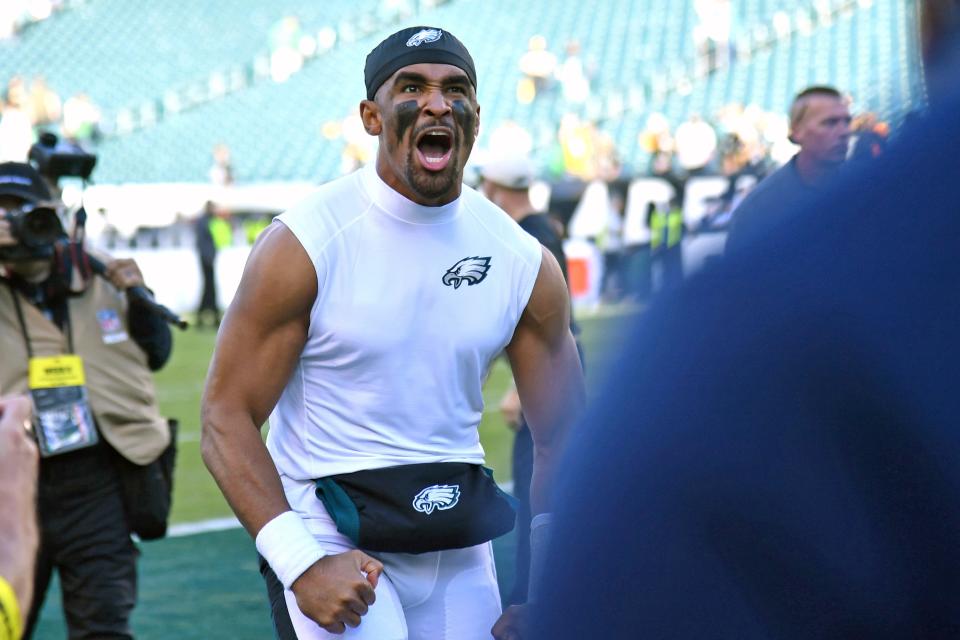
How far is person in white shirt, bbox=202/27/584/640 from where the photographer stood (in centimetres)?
308

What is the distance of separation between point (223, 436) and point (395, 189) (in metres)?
0.69

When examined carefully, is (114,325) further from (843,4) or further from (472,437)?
(843,4)

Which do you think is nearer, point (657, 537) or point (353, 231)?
point (657, 537)

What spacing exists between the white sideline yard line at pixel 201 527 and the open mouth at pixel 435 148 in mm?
5562

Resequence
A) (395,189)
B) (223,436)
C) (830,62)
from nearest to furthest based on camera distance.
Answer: (223,436) < (395,189) < (830,62)

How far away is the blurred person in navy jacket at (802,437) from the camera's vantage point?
33.0 inches

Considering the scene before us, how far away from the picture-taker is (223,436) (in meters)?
3.06

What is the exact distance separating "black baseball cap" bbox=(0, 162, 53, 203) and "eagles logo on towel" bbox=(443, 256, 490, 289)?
232 cm

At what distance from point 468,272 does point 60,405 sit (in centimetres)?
220

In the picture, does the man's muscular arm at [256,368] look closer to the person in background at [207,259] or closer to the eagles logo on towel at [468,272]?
the eagles logo on towel at [468,272]

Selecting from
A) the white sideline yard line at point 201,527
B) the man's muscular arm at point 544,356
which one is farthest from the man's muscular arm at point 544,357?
the white sideline yard line at point 201,527

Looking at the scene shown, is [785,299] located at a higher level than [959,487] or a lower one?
higher

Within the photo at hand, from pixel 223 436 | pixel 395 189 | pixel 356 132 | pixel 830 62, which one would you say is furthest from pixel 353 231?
pixel 830 62

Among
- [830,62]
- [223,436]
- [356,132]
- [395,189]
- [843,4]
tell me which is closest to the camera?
[223,436]
